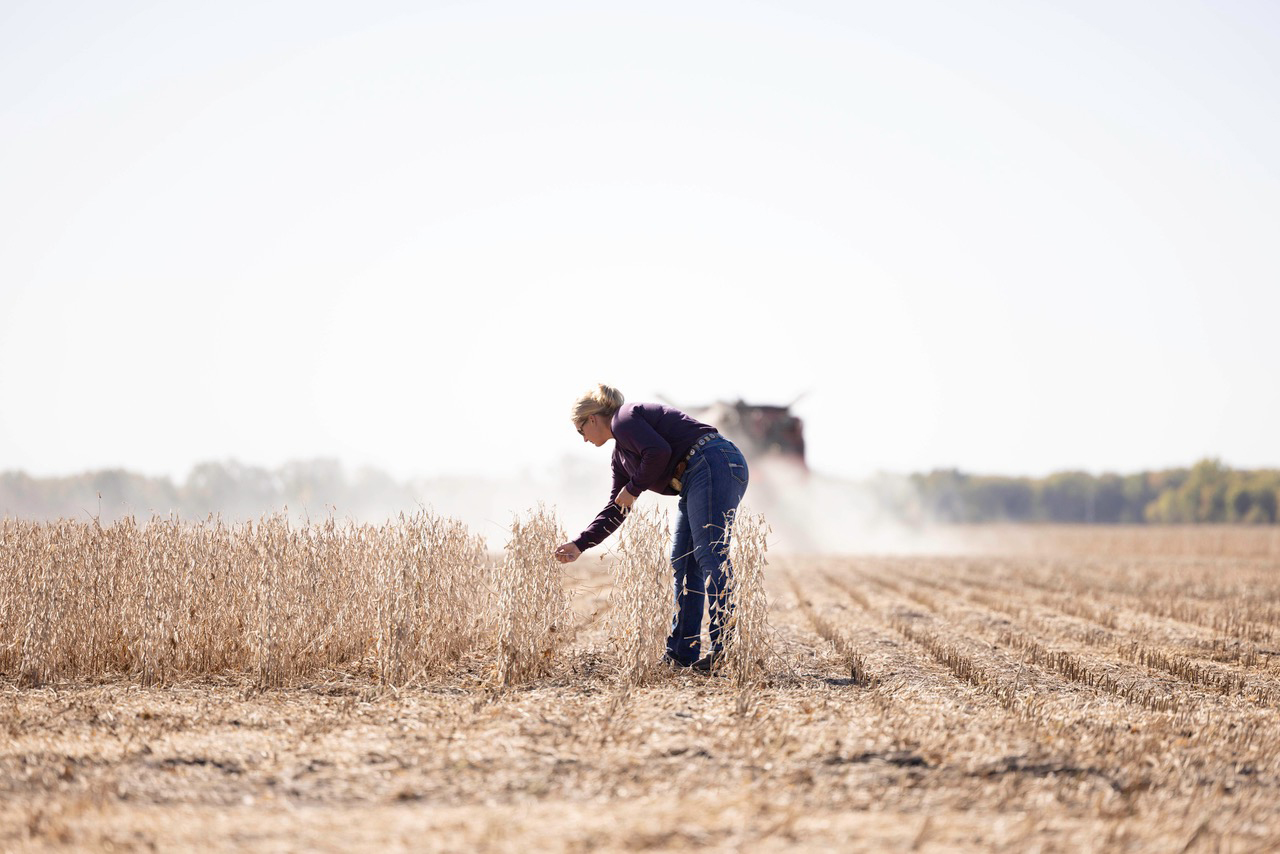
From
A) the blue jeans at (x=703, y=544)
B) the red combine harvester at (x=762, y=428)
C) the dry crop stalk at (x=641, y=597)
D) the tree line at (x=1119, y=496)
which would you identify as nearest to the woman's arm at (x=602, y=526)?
the dry crop stalk at (x=641, y=597)

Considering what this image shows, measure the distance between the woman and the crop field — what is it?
0.20m

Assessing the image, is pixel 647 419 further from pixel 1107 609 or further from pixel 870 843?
pixel 1107 609

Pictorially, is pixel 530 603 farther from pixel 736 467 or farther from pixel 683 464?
pixel 736 467

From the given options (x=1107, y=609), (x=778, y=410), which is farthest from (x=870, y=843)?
(x=778, y=410)

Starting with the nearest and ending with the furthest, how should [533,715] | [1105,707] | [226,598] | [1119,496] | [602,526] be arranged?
[533,715]
[1105,707]
[602,526]
[226,598]
[1119,496]

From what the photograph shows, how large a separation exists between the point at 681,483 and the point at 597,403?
2.54 feet

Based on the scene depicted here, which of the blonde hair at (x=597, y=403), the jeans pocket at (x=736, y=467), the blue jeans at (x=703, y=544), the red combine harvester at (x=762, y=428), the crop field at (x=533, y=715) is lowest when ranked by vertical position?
the crop field at (x=533, y=715)

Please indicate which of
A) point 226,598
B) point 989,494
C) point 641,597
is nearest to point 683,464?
point 641,597

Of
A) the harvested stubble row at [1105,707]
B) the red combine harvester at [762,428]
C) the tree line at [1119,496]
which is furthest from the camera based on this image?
the tree line at [1119,496]

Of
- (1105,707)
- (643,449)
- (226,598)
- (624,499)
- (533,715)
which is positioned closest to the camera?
(533,715)

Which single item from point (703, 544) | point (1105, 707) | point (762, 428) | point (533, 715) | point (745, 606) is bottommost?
point (1105, 707)

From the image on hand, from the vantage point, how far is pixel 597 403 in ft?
20.5

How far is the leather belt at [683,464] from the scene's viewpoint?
643cm

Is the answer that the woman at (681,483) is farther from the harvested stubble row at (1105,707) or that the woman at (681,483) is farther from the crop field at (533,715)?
the harvested stubble row at (1105,707)
